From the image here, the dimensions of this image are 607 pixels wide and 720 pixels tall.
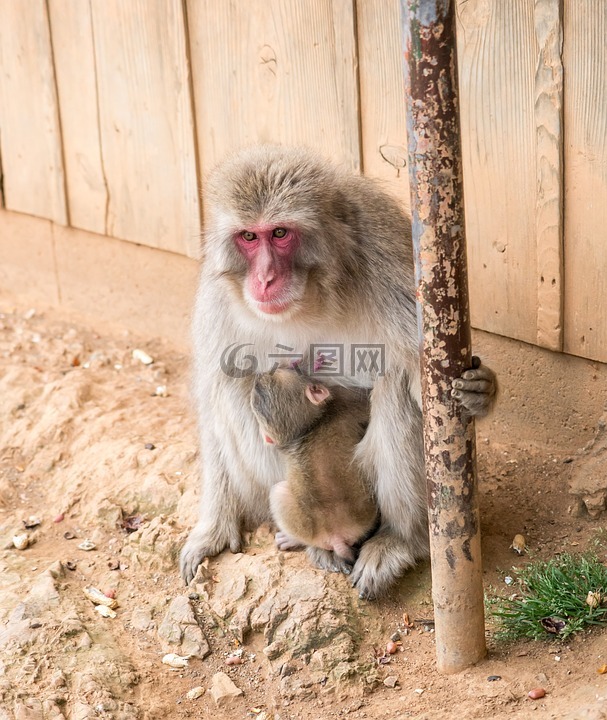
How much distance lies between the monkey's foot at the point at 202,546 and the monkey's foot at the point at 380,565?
647mm

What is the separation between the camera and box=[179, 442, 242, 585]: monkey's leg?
4.80 metres

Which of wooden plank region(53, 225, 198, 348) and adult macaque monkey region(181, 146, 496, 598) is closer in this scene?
adult macaque monkey region(181, 146, 496, 598)

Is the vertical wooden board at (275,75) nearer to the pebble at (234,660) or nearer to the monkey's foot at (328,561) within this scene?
the monkey's foot at (328,561)

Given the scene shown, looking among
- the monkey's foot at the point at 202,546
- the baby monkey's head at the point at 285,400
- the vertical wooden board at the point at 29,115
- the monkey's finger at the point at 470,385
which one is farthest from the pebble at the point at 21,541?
the vertical wooden board at the point at 29,115

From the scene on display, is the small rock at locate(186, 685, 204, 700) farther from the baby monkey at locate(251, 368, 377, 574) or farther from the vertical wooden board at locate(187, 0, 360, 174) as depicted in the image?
the vertical wooden board at locate(187, 0, 360, 174)

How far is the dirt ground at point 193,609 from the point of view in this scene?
3934mm

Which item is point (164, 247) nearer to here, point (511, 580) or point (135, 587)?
point (135, 587)

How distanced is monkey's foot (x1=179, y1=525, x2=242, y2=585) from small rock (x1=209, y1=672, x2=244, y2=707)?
2.10 feet

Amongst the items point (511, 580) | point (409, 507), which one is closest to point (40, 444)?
point (409, 507)

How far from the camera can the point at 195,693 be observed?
4.18 metres

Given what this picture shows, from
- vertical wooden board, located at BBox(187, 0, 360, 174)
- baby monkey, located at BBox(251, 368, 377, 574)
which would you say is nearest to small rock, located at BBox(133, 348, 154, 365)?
vertical wooden board, located at BBox(187, 0, 360, 174)

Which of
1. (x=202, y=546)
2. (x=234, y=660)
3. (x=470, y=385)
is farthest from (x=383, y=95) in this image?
(x=234, y=660)

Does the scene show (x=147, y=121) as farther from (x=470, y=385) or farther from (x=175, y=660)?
(x=470, y=385)

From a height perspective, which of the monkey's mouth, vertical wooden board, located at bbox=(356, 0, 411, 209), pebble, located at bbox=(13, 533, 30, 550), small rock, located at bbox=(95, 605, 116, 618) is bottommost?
small rock, located at bbox=(95, 605, 116, 618)
